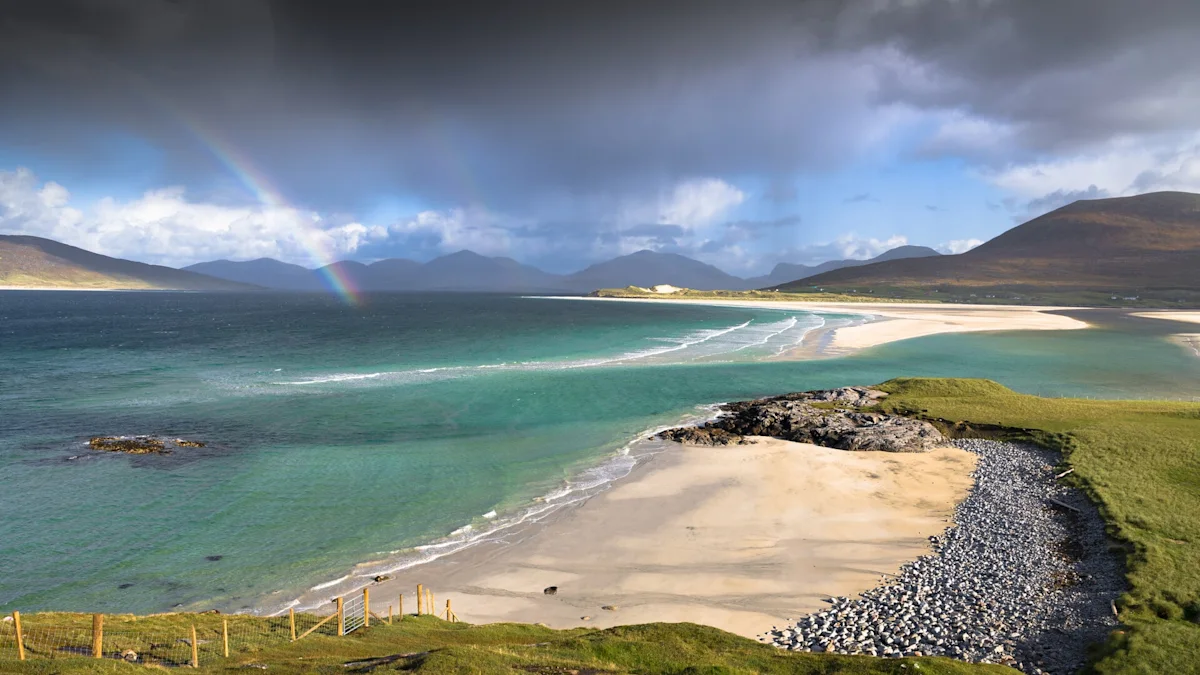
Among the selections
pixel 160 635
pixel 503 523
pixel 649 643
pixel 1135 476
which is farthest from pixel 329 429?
pixel 1135 476

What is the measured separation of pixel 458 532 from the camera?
90.0ft

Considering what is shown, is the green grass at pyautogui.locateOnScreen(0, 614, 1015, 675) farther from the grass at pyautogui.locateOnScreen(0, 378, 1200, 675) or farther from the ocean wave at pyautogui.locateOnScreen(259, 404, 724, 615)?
the ocean wave at pyautogui.locateOnScreen(259, 404, 724, 615)

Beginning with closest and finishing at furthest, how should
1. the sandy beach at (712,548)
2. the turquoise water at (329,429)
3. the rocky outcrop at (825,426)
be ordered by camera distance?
the sandy beach at (712,548) < the turquoise water at (329,429) < the rocky outcrop at (825,426)

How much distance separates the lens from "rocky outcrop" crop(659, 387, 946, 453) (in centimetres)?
3944

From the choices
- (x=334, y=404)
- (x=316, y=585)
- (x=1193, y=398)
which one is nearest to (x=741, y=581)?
(x=316, y=585)

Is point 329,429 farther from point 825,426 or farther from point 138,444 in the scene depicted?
point 825,426

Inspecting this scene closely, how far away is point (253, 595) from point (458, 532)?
859 cm

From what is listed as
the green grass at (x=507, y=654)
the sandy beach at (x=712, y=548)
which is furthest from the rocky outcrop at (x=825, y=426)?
the green grass at (x=507, y=654)

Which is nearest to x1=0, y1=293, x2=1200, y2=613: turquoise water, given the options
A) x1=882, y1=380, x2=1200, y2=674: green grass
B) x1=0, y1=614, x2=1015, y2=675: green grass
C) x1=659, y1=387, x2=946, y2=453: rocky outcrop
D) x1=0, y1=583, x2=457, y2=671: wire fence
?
x1=0, y1=583, x2=457, y2=671: wire fence

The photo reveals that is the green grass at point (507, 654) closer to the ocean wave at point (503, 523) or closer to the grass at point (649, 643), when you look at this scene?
the grass at point (649, 643)

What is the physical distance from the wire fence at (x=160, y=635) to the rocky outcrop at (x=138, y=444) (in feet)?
84.4

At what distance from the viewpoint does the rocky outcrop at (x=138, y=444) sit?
129 feet

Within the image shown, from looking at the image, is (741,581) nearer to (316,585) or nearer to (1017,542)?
(1017,542)

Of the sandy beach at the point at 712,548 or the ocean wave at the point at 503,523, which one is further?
the ocean wave at the point at 503,523
